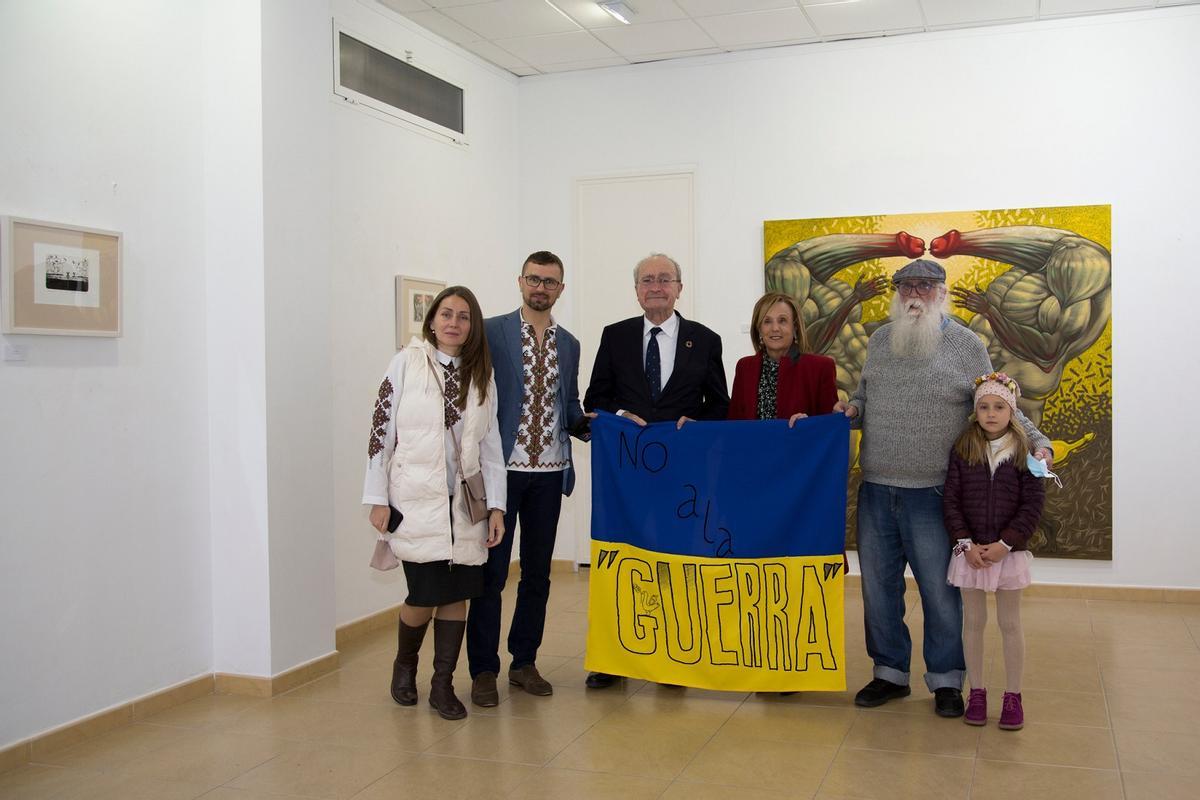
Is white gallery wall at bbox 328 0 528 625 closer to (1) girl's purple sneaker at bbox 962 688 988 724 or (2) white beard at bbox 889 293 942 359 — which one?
(2) white beard at bbox 889 293 942 359

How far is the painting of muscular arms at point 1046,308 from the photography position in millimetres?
6082

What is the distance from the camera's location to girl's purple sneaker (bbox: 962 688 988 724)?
3.89m

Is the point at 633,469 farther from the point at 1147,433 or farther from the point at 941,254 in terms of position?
the point at 1147,433

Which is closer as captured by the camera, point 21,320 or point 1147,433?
point 21,320

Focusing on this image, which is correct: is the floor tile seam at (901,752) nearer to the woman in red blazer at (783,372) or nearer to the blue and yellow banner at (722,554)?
the blue and yellow banner at (722,554)

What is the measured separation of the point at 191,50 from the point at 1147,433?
517cm

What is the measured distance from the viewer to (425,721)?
13.1ft

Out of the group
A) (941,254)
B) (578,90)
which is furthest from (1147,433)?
(578,90)

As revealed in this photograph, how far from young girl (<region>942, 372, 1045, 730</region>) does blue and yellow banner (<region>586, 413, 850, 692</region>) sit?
0.43m

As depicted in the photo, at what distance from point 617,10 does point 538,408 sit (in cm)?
263

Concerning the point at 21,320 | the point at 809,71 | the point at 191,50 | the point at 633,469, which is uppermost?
the point at 809,71

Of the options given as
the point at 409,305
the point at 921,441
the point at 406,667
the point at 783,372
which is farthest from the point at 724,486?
the point at 409,305

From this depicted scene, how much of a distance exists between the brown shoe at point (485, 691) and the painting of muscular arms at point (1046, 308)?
2.75m

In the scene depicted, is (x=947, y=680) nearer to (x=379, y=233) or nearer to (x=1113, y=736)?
(x=1113, y=736)
